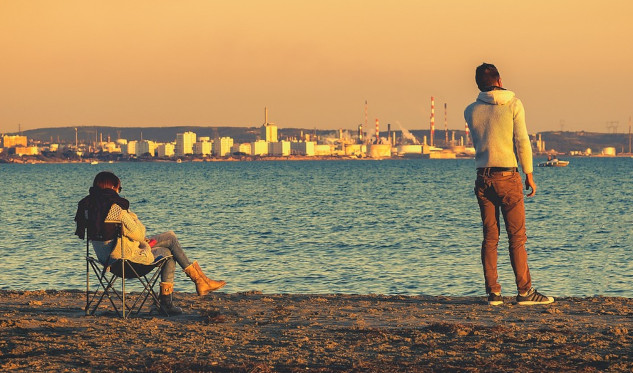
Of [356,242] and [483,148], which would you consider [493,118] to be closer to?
[483,148]

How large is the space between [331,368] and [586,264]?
15303mm

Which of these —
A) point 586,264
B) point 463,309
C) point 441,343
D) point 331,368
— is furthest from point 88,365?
point 586,264

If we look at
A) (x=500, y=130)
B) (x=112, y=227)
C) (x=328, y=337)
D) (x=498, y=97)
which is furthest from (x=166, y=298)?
(x=498, y=97)

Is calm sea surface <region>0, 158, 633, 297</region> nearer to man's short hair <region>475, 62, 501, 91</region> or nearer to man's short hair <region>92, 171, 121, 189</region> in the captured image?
man's short hair <region>475, 62, 501, 91</region>

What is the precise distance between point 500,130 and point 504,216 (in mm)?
874

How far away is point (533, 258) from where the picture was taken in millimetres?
21859

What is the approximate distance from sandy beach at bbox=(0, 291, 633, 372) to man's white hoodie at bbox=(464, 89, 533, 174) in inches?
58.9

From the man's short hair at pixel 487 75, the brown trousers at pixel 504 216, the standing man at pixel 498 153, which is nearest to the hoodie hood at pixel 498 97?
the standing man at pixel 498 153

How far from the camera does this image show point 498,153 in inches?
376

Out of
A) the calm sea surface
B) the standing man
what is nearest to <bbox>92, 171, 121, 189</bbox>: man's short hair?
the standing man

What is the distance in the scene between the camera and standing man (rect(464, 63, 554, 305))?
948 cm

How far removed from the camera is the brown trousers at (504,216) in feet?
31.4

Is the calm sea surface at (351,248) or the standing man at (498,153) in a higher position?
the standing man at (498,153)

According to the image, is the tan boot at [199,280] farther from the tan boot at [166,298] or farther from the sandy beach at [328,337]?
the tan boot at [166,298]
